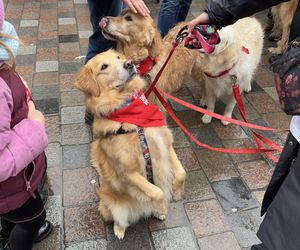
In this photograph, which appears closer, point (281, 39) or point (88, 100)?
point (88, 100)

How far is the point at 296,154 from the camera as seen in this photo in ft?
5.35

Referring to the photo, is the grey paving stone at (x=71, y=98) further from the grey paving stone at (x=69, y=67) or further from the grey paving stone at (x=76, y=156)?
the grey paving stone at (x=76, y=156)

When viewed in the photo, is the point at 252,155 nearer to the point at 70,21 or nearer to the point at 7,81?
the point at 7,81

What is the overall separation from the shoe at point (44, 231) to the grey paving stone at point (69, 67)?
8.54 feet

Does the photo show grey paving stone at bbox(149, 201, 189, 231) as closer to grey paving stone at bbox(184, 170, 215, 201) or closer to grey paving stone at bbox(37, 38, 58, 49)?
grey paving stone at bbox(184, 170, 215, 201)

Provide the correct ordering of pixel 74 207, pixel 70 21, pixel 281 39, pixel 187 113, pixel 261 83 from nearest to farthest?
pixel 74 207 < pixel 187 113 < pixel 261 83 < pixel 281 39 < pixel 70 21

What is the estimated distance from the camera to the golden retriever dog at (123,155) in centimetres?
249

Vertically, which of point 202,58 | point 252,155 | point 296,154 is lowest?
point 252,155

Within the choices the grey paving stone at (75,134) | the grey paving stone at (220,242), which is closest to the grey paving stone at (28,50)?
the grey paving stone at (75,134)

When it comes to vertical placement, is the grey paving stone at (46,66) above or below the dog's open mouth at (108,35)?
below

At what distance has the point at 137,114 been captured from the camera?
2520mm

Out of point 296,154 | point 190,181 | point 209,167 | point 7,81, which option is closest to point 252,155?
point 209,167

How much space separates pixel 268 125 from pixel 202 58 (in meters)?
1.11

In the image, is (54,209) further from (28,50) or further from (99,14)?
(28,50)
